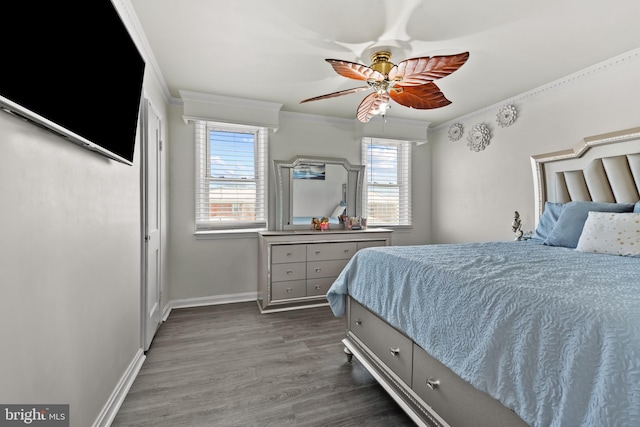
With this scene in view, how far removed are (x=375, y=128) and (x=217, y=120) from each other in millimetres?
2165

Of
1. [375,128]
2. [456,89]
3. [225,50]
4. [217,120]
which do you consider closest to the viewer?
A: [225,50]

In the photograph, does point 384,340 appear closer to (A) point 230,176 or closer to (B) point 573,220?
(B) point 573,220

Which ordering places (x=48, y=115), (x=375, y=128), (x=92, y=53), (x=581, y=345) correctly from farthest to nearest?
(x=375, y=128) < (x=92, y=53) < (x=48, y=115) < (x=581, y=345)

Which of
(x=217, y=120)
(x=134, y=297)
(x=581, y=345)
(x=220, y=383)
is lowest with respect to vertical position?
(x=220, y=383)

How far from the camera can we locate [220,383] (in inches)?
76.2

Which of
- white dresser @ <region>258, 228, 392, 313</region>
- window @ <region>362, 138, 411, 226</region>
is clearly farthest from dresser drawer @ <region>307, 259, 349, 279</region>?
window @ <region>362, 138, 411, 226</region>

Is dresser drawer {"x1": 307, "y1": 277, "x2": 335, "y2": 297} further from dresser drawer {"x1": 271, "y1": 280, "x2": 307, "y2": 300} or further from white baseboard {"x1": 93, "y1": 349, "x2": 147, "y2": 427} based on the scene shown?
white baseboard {"x1": 93, "y1": 349, "x2": 147, "y2": 427}

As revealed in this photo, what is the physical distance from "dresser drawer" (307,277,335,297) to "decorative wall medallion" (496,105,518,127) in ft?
9.38

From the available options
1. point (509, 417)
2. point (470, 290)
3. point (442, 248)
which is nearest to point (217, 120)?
point (442, 248)

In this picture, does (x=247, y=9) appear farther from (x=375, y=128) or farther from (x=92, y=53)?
(x=375, y=128)

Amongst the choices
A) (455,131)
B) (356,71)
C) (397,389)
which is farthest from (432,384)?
(455,131)

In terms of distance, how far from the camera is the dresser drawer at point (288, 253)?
3.30 m

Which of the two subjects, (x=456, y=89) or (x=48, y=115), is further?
(x=456, y=89)

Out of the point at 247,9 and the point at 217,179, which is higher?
the point at 247,9
